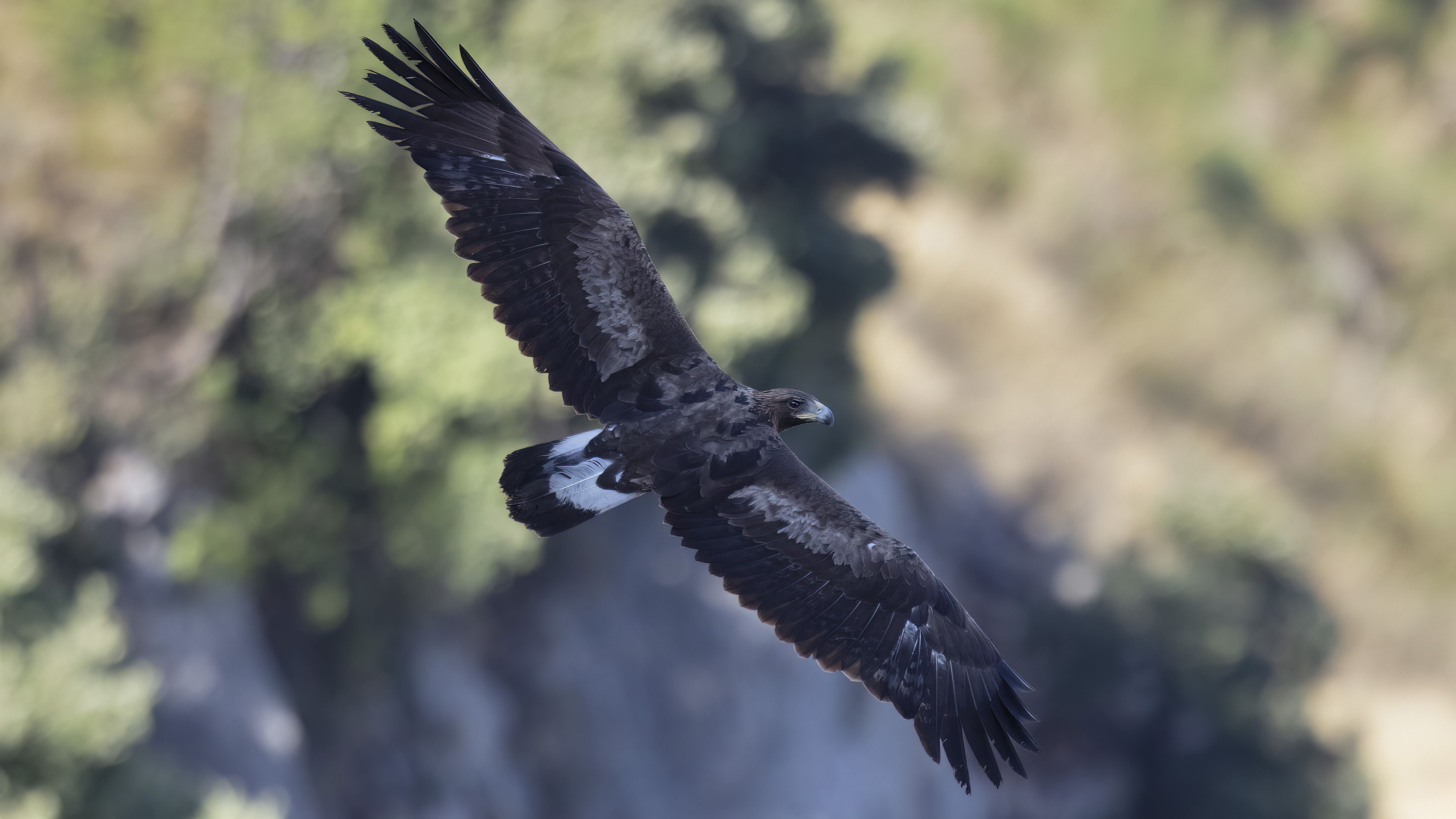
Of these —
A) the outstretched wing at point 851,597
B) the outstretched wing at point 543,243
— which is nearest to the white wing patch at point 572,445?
the outstretched wing at point 543,243

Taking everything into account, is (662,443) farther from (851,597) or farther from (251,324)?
(251,324)

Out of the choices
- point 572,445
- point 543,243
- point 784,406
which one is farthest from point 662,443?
point 543,243

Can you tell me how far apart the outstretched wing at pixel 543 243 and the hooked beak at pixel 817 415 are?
32.7 inches

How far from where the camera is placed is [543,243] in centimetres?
846

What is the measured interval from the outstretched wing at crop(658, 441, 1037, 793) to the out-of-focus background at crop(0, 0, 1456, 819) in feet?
26.1

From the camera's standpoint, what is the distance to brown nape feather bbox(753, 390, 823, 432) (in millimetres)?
8617

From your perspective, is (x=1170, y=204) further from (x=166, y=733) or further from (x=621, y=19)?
(x=166, y=733)

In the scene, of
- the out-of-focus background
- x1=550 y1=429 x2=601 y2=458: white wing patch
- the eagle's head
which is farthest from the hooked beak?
the out-of-focus background

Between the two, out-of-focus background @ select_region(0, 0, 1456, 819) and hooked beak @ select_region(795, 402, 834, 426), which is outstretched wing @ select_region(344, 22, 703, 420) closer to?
hooked beak @ select_region(795, 402, 834, 426)

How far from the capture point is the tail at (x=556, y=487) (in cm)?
811

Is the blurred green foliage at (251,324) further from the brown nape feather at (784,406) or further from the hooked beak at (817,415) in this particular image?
the hooked beak at (817,415)

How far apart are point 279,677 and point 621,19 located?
36.6ft

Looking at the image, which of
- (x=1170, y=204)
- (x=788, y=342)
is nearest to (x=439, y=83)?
(x=788, y=342)

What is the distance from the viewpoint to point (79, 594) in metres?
14.0
